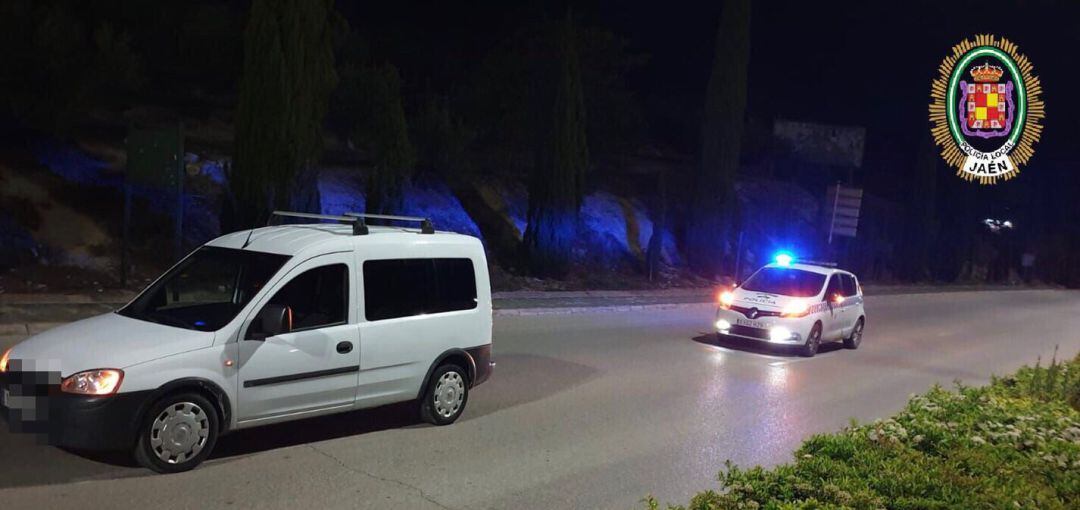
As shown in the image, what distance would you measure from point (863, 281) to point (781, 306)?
2815 centimetres

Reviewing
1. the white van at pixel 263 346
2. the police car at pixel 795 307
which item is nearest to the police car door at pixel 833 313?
the police car at pixel 795 307

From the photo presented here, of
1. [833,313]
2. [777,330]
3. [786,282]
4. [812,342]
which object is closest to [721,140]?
[786,282]

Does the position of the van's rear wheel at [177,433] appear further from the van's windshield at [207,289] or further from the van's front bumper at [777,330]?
the van's front bumper at [777,330]

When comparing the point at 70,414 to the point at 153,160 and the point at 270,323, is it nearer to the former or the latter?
the point at 270,323

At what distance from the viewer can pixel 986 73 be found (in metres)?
15.0

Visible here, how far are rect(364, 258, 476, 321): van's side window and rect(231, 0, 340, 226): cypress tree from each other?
905cm

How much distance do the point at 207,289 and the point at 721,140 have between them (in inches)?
929

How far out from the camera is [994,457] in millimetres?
5984

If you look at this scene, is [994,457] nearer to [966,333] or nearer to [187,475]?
[187,475]

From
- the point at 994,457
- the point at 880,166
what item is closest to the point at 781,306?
the point at 994,457

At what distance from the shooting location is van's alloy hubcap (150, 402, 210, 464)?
5.75 metres

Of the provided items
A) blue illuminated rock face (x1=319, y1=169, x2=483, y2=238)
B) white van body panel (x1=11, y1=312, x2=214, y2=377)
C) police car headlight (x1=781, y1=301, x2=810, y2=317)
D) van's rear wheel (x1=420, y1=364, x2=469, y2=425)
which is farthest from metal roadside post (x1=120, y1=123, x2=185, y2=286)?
police car headlight (x1=781, y1=301, x2=810, y2=317)

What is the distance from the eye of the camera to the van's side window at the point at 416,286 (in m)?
7.07

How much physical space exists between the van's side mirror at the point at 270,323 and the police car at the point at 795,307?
32.0 ft
